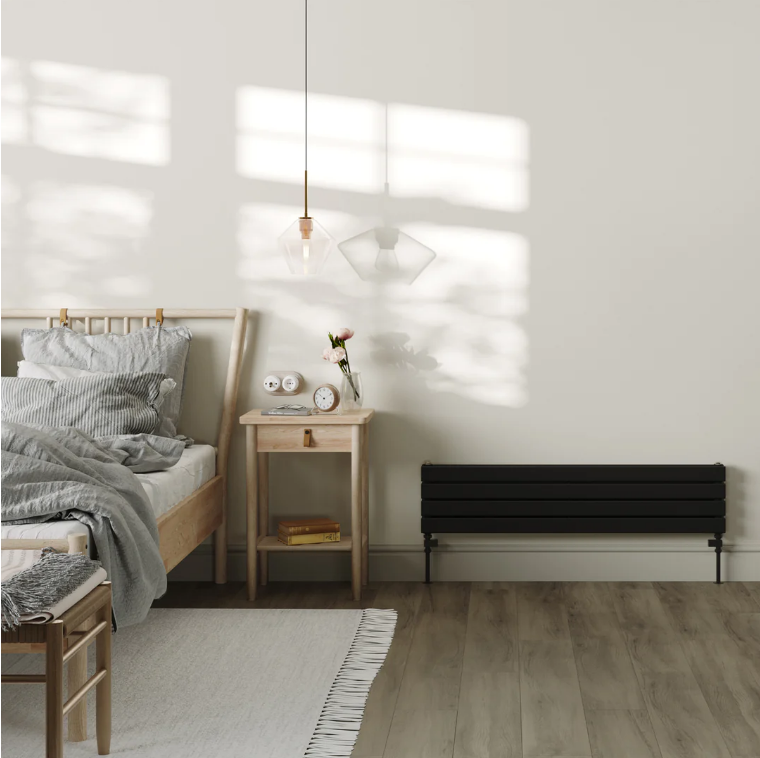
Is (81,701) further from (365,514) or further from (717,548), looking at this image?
(717,548)

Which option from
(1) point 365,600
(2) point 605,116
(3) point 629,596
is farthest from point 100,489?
(2) point 605,116

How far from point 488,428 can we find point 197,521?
4.02ft

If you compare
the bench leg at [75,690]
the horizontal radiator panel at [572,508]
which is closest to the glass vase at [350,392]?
the horizontal radiator panel at [572,508]

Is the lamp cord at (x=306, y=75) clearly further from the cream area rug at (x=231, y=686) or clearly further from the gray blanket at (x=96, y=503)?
the cream area rug at (x=231, y=686)

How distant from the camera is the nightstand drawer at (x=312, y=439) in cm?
343

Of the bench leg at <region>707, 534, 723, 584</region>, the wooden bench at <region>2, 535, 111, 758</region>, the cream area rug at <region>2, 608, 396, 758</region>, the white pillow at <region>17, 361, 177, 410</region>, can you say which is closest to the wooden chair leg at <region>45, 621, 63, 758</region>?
the wooden bench at <region>2, 535, 111, 758</region>

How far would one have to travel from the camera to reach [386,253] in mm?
3693

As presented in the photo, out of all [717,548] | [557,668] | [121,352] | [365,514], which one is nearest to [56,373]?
[121,352]

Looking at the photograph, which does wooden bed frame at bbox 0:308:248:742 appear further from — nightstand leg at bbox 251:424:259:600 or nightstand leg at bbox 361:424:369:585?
nightstand leg at bbox 361:424:369:585

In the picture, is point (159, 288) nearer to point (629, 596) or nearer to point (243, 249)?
point (243, 249)

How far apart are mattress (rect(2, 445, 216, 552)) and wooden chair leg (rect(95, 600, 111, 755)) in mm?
326

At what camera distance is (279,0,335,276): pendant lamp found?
139 inches

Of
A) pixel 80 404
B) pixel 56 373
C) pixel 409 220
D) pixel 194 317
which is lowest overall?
pixel 80 404

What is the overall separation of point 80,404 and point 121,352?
0.36 metres
